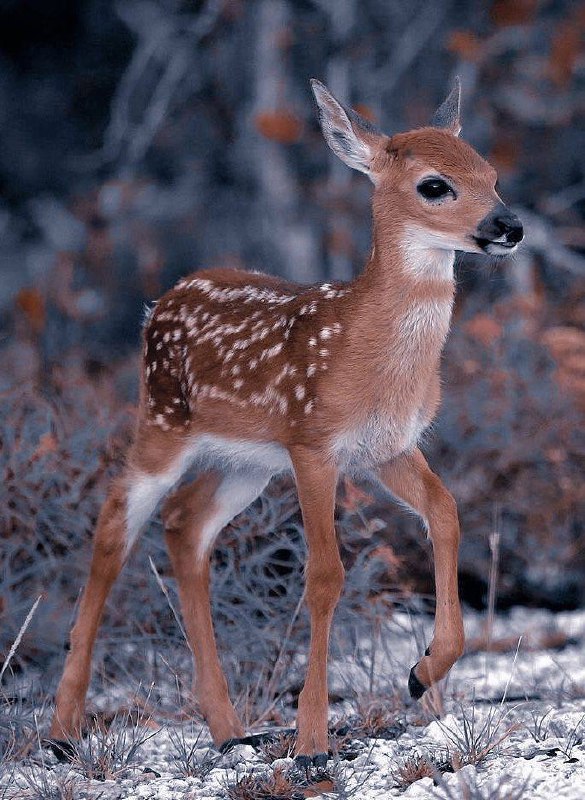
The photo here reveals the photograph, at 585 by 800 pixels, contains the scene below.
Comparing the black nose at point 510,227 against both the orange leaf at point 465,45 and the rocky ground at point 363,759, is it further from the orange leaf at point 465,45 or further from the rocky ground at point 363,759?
the orange leaf at point 465,45

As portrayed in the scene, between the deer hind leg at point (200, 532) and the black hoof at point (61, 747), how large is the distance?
23.6 inches

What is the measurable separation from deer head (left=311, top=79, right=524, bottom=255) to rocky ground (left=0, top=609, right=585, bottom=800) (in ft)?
5.25

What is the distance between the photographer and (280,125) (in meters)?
13.4

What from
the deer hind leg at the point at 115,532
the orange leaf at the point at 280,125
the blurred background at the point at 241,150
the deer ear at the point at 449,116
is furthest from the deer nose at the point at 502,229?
the orange leaf at the point at 280,125

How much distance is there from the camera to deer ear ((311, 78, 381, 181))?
577cm

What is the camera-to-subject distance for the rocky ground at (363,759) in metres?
A: 4.81

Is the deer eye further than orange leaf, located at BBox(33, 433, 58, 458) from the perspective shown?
No

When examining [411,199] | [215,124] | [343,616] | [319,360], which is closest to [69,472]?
[343,616]

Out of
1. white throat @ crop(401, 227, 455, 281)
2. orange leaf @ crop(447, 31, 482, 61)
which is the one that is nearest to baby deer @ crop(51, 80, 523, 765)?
white throat @ crop(401, 227, 455, 281)

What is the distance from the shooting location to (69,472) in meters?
7.15

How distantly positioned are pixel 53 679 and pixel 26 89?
9589 millimetres

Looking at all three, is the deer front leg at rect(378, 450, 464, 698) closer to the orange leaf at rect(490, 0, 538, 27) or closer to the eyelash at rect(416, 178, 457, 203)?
the eyelash at rect(416, 178, 457, 203)

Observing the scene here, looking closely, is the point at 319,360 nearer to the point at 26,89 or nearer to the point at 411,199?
the point at 411,199

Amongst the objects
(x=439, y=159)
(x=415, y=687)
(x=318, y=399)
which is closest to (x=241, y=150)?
(x=439, y=159)
